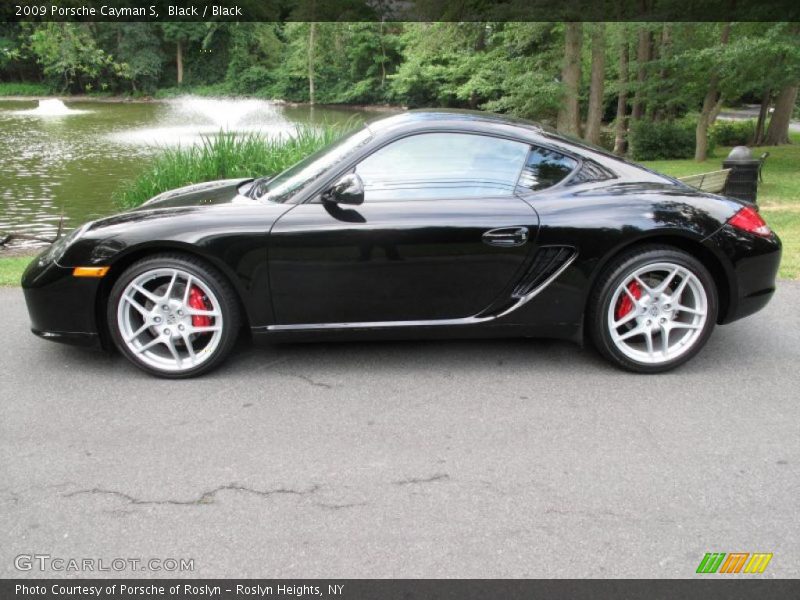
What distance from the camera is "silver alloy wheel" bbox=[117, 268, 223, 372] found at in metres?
3.79

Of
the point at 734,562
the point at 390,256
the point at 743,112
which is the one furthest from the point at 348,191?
the point at 743,112

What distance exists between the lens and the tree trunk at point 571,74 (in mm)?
17625

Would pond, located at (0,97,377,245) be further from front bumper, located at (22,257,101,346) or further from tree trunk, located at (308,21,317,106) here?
tree trunk, located at (308,21,317,106)

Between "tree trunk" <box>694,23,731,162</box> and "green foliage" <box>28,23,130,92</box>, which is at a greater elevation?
"green foliage" <box>28,23,130,92</box>

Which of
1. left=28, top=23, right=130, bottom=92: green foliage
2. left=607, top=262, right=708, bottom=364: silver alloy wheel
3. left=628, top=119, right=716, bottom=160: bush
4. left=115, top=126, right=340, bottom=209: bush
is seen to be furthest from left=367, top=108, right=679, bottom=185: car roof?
left=28, top=23, right=130, bottom=92: green foliage

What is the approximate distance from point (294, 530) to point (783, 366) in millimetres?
3033

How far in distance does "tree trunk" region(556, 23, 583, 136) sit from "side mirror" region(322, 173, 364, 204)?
1520 cm

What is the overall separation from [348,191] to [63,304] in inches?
66.7

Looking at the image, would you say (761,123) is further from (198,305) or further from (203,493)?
(203,493)

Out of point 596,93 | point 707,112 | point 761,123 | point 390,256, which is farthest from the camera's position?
point 761,123

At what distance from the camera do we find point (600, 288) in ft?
12.7

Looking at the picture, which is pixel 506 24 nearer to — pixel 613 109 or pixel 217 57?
pixel 613 109

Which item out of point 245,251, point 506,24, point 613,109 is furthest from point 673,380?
point 613,109

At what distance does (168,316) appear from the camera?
3836 millimetres
